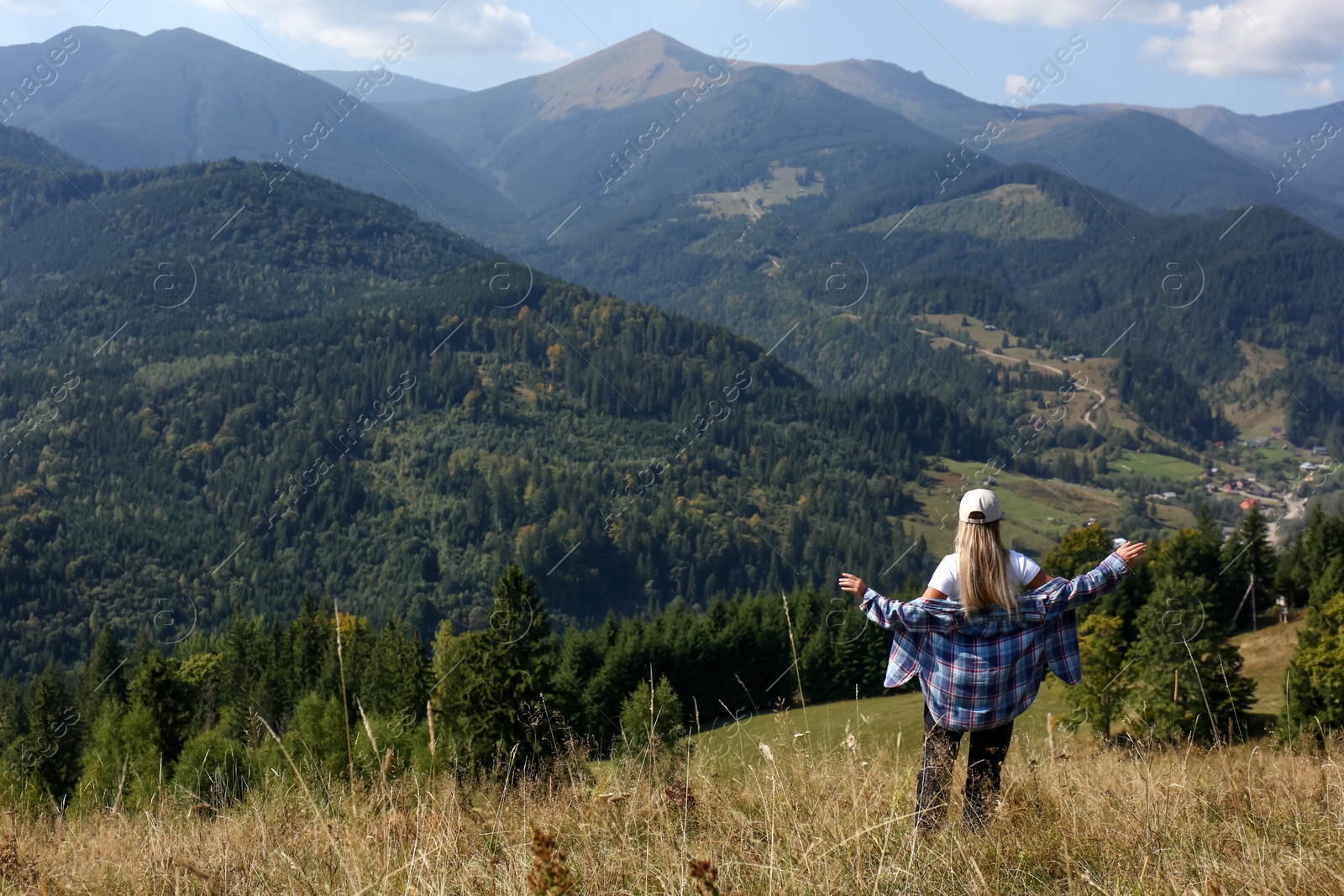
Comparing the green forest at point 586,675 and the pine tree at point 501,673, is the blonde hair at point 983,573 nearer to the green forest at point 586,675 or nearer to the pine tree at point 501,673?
the green forest at point 586,675

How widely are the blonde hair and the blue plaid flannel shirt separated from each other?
6 centimetres

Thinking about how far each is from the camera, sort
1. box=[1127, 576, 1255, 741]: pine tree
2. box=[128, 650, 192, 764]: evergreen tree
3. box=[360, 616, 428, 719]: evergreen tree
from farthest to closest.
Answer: box=[128, 650, 192, 764]: evergreen tree < box=[360, 616, 428, 719]: evergreen tree < box=[1127, 576, 1255, 741]: pine tree

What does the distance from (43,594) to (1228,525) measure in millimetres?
193802

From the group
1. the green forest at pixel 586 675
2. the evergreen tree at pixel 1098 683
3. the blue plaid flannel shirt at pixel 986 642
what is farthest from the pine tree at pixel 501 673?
the blue plaid flannel shirt at pixel 986 642

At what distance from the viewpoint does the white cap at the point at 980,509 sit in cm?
478

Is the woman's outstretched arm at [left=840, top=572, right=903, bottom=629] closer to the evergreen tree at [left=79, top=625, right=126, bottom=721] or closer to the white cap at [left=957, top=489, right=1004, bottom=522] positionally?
the white cap at [left=957, top=489, right=1004, bottom=522]

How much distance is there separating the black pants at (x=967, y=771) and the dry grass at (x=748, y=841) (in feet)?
0.45

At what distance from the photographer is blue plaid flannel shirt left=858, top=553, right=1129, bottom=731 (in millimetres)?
4746

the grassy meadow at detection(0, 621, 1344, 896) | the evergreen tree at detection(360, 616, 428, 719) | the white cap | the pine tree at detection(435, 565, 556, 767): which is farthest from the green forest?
the white cap

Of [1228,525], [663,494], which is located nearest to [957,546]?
[663,494]

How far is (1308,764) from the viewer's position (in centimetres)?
625

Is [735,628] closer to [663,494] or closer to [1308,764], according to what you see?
[1308,764]

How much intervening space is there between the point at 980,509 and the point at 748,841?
6.47 feet

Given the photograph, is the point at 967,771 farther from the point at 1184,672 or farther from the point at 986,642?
the point at 1184,672
